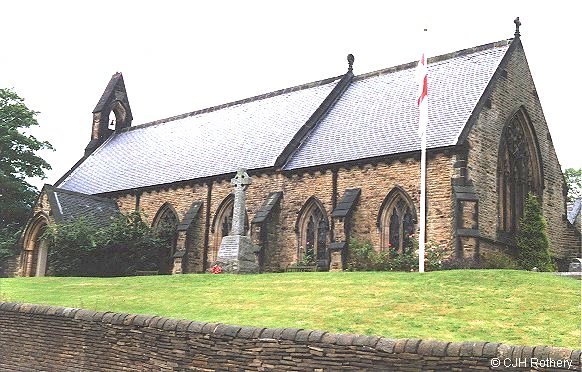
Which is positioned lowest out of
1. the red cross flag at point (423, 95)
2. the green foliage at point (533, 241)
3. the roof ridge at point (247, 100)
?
the green foliage at point (533, 241)

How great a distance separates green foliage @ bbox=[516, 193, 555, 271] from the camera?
27.4m

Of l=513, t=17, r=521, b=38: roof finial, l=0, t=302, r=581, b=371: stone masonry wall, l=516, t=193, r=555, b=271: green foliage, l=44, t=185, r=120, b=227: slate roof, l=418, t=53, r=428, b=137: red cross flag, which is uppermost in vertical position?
l=513, t=17, r=521, b=38: roof finial

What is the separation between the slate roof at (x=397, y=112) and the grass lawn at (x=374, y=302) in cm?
884

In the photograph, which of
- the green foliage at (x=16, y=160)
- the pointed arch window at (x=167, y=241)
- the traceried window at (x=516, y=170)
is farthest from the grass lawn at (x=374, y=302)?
the green foliage at (x=16, y=160)

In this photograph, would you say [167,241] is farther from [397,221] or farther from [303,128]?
[397,221]

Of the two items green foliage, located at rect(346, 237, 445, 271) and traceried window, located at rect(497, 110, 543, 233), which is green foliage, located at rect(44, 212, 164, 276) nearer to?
green foliage, located at rect(346, 237, 445, 271)

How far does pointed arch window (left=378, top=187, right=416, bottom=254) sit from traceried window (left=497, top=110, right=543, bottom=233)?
11.6 feet

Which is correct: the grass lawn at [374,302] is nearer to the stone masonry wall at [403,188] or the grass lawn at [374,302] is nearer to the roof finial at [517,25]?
the stone masonry wall at [403,188]

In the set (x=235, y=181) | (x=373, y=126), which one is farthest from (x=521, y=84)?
(x=235, y=181)

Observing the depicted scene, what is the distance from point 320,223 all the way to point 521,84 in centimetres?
1018

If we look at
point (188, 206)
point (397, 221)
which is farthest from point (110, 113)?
point (397, 221)

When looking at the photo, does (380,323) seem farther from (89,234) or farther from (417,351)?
(89,234)

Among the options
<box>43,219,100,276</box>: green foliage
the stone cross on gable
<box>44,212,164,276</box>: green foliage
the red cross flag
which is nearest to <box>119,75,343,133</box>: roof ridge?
<box>44,212,164,276</box>: green foliage

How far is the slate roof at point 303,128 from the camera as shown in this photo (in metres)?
29.5
